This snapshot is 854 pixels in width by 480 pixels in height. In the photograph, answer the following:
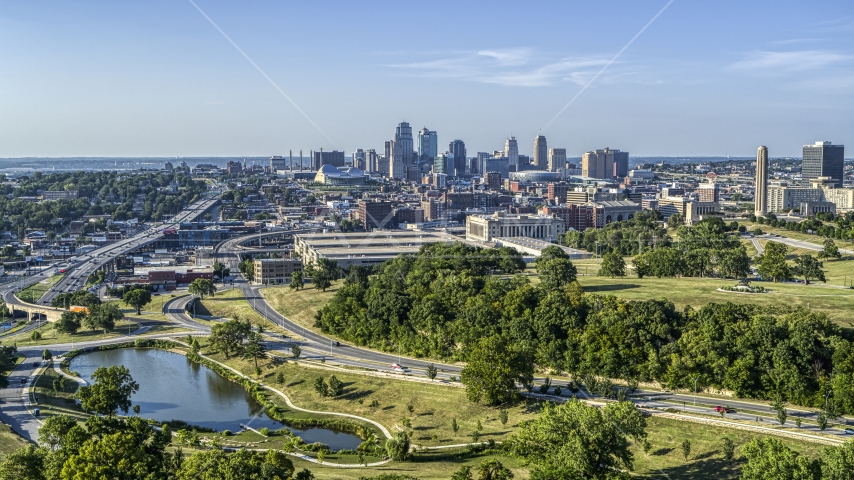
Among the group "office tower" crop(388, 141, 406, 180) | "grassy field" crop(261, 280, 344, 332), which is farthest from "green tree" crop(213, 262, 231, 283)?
"office tower" crop(388, 141, 406, 180)

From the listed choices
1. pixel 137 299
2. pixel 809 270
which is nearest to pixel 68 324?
pixel 137 299

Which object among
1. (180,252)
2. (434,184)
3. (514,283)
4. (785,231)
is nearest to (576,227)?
(785,231)

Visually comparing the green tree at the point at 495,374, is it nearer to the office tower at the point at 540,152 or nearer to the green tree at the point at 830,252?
the green tree at the point at 830,252

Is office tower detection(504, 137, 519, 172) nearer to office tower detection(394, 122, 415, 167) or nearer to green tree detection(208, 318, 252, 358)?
office tower detection(394, 122, 415, 167)

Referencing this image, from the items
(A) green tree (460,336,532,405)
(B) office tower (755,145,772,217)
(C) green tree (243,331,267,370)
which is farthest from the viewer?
(B) office tower (755,145,772,217)

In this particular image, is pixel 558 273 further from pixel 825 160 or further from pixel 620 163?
pixel 620 163

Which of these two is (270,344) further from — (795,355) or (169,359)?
(795,355)

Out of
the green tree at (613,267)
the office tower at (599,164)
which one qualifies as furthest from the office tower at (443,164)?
the green tree at (613,267)
